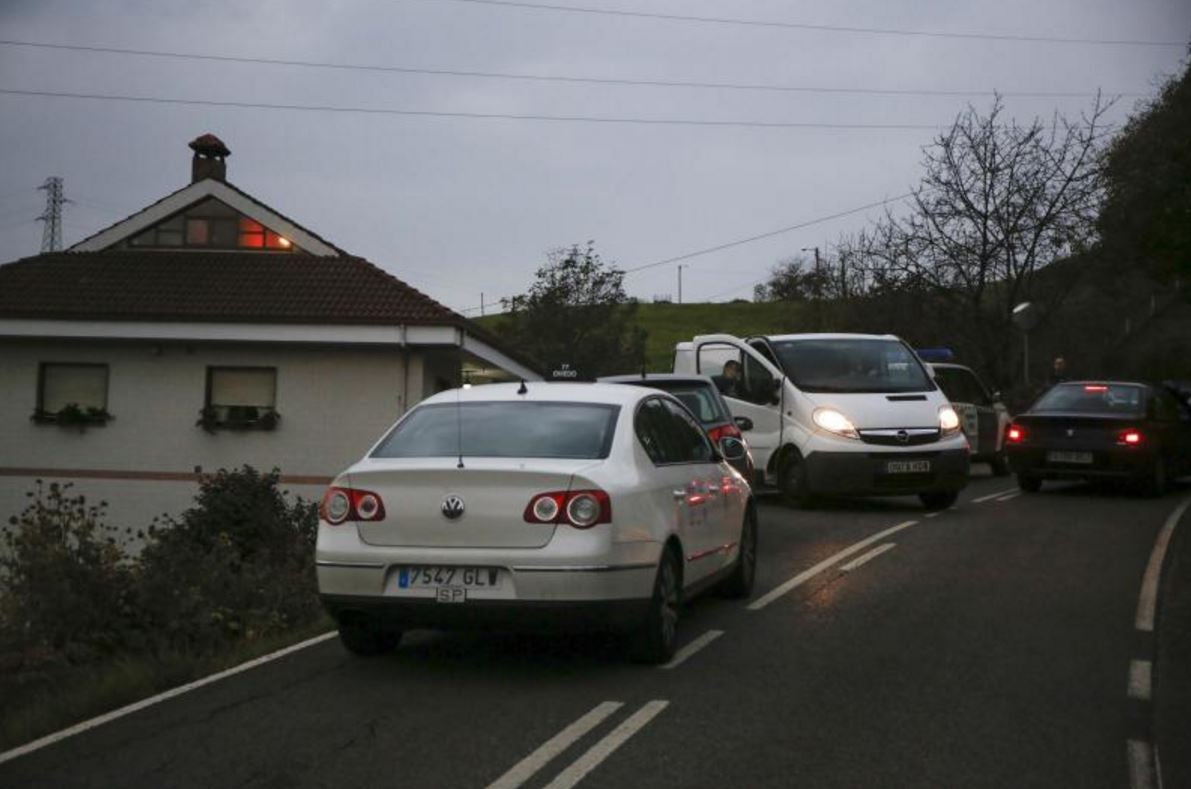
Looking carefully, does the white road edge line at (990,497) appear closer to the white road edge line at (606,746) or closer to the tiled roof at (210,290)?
the tiled roof at (210,290)

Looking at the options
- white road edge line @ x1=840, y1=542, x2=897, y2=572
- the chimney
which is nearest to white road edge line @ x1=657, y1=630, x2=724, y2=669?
white road edge line @ x1=840, y1=542, x2=897, y2=572

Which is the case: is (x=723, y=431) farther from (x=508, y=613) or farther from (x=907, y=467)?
(x=508, y=613)

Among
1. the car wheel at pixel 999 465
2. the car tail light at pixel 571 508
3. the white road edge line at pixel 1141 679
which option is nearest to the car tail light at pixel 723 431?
the white road edge line at pixel 1141 679

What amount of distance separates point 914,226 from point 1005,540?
23.6m

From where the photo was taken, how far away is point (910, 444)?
1538cm

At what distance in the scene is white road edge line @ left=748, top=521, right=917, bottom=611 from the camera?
31.4ft

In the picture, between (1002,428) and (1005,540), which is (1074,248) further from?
(1005,540)

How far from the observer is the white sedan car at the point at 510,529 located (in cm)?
673

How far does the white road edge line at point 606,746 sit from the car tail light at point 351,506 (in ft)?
5.82

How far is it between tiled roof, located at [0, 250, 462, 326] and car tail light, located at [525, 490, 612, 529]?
18.3 m

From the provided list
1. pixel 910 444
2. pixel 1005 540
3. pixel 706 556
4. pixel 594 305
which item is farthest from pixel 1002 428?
pixel 594 305

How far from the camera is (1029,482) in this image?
1847cm

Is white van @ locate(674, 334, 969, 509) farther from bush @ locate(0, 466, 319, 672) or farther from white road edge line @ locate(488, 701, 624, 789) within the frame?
white road edge line @ locate(488, 701, 624, 789)

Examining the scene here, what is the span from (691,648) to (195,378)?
19.8 metres
